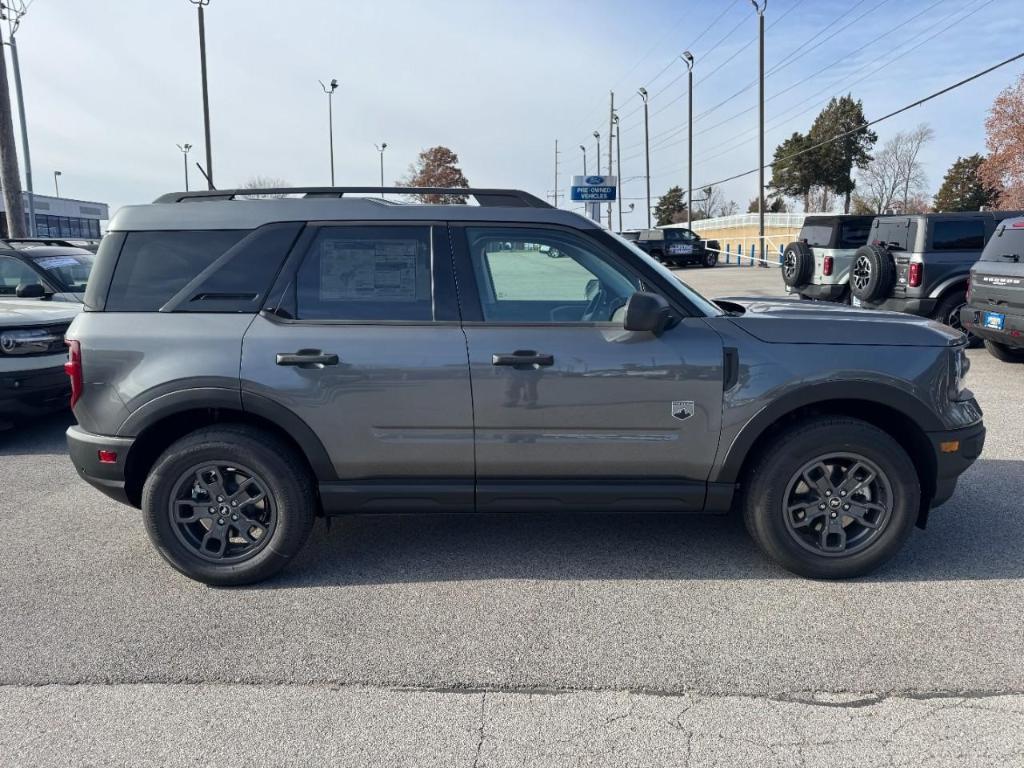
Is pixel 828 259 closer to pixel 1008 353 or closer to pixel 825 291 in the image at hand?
pixel 825 291

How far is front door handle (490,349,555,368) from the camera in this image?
3.61m

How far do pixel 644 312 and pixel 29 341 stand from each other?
227 inches

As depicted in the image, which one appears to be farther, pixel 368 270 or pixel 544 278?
pixel 544 278

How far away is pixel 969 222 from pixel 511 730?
10696 millimetres

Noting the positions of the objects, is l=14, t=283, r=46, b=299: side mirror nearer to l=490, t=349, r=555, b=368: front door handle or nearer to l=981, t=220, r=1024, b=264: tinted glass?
l=490, t=349, r=555, b=368: front door handle

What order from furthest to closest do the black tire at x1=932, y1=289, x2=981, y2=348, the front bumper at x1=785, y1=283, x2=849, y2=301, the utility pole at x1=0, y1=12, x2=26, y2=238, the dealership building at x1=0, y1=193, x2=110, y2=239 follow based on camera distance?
1. the dealership building at x1=0, y1=193, x2=110, y2=239
2. the utility pole at x1=0, y1=12, x2=26, y2=238
3. the front bumper at x1=785, y1=283, x2=849, y2=301
4. the black tire at x1=932, y1=289, x2=981, y2=348

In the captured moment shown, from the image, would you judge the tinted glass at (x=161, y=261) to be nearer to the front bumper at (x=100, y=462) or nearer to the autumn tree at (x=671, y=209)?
the front bumper at (x=100, y=462)

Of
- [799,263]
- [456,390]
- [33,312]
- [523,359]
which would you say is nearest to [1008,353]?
[799,263]

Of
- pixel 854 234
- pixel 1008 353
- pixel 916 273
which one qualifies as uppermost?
pixel 854 234

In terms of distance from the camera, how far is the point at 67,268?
902 centimetres

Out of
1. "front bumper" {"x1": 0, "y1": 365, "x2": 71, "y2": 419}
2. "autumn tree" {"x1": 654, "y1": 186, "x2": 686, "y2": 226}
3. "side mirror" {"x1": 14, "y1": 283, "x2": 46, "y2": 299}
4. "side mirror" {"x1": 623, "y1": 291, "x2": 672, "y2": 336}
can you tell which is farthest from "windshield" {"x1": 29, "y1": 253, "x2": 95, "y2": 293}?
"autumn tree" {"x1": 654, "y1": 186, "x2": 686, "y2": 226}

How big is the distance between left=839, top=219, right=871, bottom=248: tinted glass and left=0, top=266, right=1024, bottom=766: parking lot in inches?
361

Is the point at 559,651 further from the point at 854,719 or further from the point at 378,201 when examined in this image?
the point at 378,201

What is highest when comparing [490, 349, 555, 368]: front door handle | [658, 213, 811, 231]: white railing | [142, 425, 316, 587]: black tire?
[658, 213, 811, 231]: white railing
